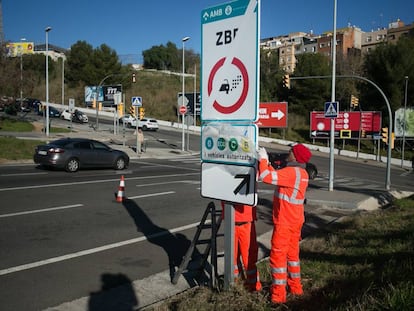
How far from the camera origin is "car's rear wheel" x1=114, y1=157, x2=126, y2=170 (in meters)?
19.3

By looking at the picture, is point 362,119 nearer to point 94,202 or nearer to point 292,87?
point 292,87

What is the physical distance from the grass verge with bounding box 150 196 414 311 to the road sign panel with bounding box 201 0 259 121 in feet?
6.10

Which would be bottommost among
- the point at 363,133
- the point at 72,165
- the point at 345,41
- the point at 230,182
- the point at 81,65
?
the point at 72,165

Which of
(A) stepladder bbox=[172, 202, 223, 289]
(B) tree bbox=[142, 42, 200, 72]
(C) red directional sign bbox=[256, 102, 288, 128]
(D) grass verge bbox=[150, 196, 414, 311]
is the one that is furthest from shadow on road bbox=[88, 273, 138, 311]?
(B) tree bbox=[142, 42, 200, 72]

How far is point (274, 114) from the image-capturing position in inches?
2061

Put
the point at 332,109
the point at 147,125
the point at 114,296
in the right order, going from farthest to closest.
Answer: the point at 147,125
the point at 332,109
the point at 114,296

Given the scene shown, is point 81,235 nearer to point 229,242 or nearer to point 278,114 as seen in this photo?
point 229,242

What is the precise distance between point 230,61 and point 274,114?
49.2m

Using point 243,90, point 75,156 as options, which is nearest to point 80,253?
point 243,90

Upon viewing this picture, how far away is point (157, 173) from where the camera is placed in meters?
18.6

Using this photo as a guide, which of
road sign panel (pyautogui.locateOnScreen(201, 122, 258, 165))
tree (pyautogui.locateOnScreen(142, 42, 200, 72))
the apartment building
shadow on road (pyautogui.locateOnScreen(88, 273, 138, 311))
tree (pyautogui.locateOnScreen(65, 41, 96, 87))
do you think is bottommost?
shadow on road (pyautogui.locateOnScreen(88, 273, 138, 311))

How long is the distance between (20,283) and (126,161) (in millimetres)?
14852

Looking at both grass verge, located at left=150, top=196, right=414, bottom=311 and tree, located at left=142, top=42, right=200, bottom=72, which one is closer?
grass verge, located at left=150, top=196, right=414, bottom=311

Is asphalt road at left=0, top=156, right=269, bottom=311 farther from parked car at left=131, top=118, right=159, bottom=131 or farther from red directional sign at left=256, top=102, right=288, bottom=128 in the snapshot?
red directional sign at left=256, top=102, right=288, bottom=128
